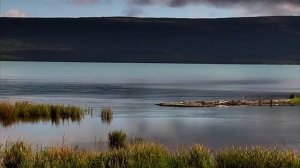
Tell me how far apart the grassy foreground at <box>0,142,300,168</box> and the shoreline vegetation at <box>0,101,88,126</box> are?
A: 21849 millimetres

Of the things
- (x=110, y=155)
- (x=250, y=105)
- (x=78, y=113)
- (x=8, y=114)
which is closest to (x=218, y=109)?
(x=250, y=105)

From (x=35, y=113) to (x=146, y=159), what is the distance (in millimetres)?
25868

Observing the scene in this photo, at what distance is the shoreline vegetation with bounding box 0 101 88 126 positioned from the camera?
147 ft

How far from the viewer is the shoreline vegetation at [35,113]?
44.7 m

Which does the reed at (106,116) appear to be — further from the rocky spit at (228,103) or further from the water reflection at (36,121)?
the rocky spit at (228,103)

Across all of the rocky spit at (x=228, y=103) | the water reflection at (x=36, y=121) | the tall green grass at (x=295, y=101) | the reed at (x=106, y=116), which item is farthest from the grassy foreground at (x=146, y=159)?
the tall green grass at (x=295, y=101)

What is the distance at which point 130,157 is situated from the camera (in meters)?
21.7

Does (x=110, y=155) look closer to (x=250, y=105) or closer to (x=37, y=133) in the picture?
(x=37, y=133)

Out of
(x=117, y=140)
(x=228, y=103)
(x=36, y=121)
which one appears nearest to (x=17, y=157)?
(x=117, y=140)

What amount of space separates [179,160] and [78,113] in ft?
89.3

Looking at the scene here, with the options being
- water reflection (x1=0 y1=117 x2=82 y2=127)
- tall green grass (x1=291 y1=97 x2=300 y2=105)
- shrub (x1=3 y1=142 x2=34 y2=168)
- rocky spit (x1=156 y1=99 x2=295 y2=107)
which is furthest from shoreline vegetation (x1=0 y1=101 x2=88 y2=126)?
shrub (x1=3 y1=142 x2=34 y2=168)

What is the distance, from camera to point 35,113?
46344 millimetres

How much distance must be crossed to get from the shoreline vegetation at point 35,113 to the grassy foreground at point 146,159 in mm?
21849

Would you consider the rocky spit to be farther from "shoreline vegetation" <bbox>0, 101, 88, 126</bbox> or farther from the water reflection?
the water reflection
